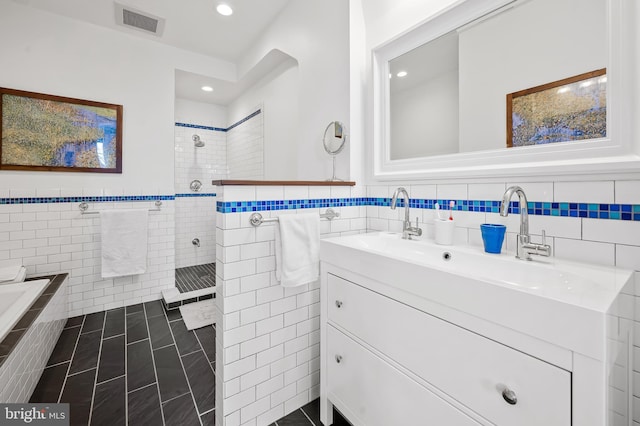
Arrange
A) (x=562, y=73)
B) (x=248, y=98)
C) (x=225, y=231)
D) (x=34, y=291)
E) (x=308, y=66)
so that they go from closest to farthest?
(x=562, y=73)
(x=225, y=231)
(x=34, y=291)
(x=308, y=66)
(x=248, y=98)

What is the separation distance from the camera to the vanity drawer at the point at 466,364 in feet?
2.09

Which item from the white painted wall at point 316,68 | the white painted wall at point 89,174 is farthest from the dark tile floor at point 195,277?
the white painted wall at point 316,68

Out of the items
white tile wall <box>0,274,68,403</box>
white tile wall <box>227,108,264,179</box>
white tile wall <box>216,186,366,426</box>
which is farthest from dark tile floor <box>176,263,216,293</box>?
white tile wall <box>216,186,366,426</box>

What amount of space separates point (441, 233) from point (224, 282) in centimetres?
109

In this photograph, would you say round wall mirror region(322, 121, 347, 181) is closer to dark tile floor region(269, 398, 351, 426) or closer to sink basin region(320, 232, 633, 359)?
sink basin region(320, 232, 633, 359)

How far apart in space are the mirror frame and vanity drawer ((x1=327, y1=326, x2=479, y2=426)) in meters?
0.94

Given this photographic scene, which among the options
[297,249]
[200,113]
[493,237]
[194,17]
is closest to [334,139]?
[297,249]

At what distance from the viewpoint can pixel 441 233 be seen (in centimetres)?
134

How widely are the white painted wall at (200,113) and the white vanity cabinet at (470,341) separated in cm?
373

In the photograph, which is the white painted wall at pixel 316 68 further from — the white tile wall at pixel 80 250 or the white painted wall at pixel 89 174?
the white tile wall at pixel 80 250

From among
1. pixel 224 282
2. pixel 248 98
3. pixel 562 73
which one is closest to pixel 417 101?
pixel 562 73

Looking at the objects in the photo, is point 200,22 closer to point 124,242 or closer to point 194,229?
point 124,242

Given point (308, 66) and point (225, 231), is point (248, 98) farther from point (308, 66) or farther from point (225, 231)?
point (225, 231)

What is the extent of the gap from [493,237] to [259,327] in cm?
118
